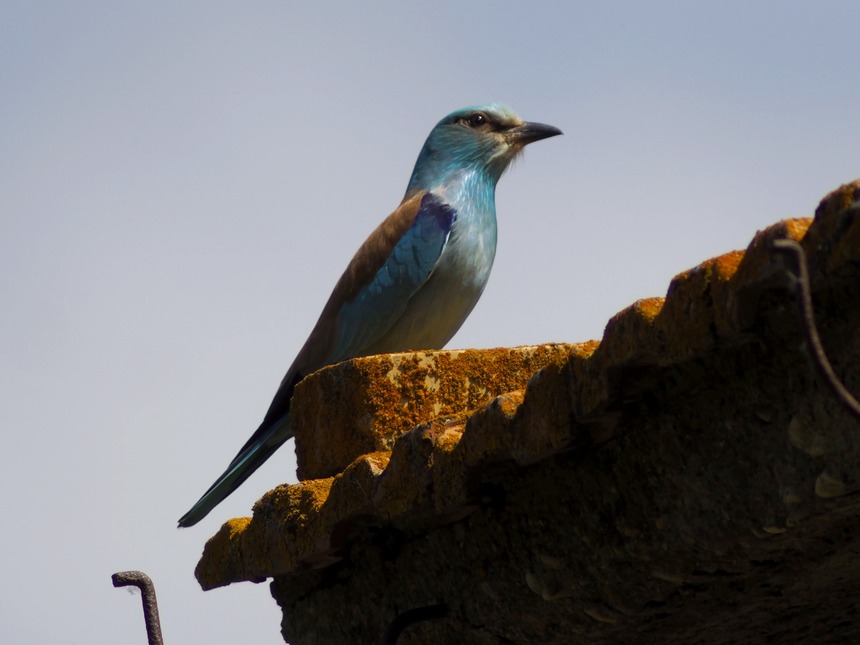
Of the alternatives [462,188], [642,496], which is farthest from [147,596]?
[462,188]

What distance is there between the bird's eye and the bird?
717 millimetres

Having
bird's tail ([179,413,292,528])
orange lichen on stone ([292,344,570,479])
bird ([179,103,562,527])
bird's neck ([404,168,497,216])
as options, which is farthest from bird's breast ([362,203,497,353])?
orange lichen on stone ([292,344,570,479])

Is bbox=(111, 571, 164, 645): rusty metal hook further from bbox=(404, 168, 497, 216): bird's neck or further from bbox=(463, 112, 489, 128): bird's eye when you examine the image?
bbox=(463, 112, 489, 128): bird's eye

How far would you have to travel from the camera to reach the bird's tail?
526 cm

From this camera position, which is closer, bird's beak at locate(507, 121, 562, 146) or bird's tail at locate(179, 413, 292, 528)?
bird's tail at locate(179, 413, 292, 528)

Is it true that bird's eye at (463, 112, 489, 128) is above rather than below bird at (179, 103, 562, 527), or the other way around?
above

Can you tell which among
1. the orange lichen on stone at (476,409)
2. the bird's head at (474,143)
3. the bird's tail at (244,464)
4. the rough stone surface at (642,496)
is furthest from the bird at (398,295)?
the rough stone surface at (642,496)

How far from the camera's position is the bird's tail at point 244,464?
17.3 feet

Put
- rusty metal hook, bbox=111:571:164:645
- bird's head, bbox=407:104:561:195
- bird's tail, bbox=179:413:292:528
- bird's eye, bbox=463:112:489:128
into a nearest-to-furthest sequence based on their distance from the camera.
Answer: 1. rusty metal hook, bbox=111:571:164:645
2. bird's tail, bbox=179:413:292:528
3. bird's head, bbox=407:104:561:195
4. bird's eye, bbox=463:112:489:128

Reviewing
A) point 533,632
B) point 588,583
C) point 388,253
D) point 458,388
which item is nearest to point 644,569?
point 588,583

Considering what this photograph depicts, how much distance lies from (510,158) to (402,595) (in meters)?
4.15

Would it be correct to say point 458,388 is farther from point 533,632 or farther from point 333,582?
point 533,632

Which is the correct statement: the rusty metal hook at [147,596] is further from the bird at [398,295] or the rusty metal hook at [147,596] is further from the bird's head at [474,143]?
the bird's head at [474,143]

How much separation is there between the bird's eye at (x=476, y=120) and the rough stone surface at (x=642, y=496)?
4.04m
